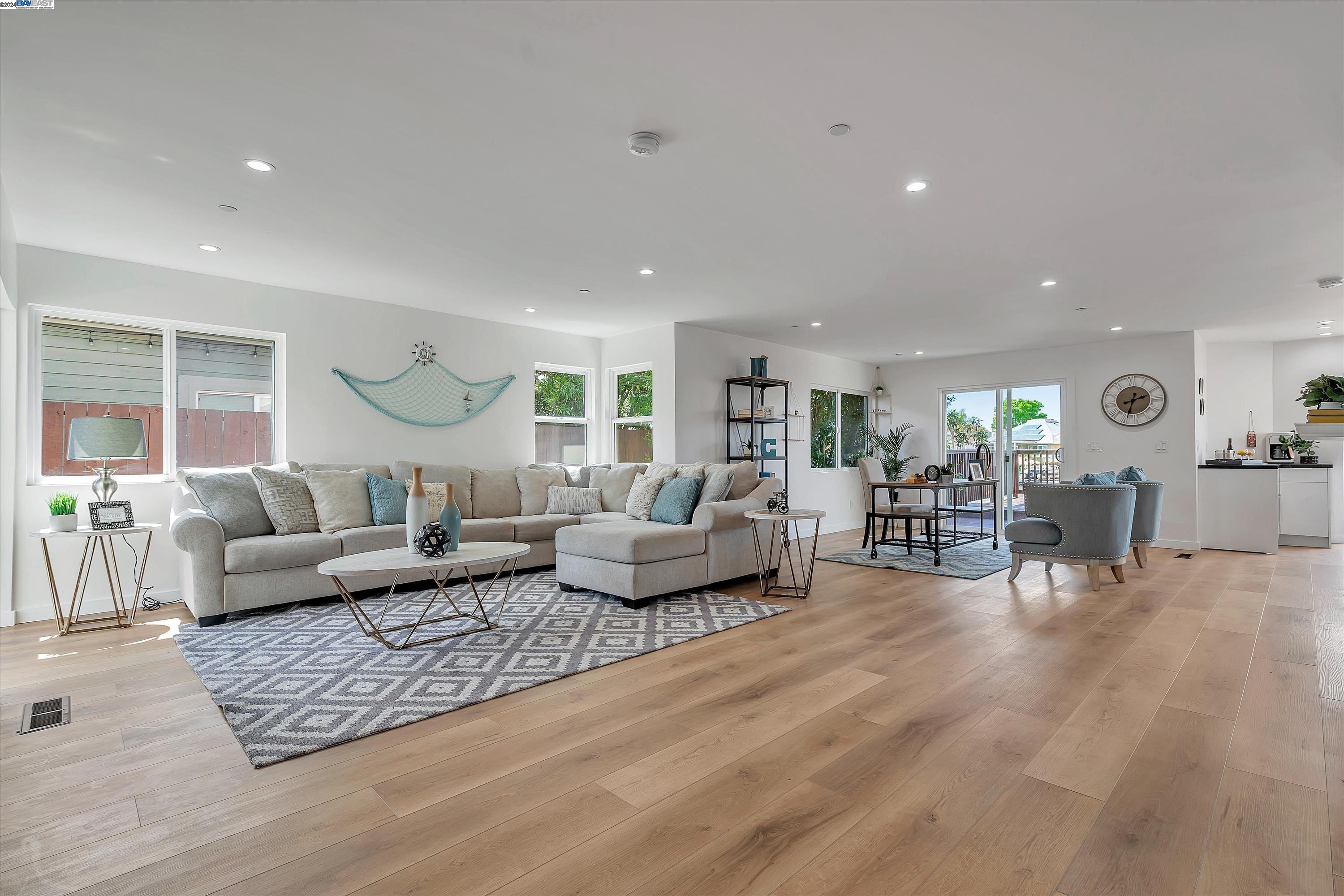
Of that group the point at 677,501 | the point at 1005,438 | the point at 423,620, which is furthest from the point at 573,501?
the point at 1005,438

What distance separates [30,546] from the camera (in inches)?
158

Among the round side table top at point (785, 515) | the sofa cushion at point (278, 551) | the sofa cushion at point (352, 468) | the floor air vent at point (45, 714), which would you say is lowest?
the floor air vent at point (45, 714)

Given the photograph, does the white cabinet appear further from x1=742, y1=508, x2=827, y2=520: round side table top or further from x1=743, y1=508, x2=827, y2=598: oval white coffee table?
x1=742, y1=508, x2=827, y2=520: round side table top

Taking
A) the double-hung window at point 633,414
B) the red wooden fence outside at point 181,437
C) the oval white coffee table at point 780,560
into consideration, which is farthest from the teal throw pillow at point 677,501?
the red wooden fence outside at point 181,437

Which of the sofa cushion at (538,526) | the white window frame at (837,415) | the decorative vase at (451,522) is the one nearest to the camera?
the decorative vase at (451,522)

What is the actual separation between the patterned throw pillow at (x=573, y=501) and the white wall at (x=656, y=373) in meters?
0.82

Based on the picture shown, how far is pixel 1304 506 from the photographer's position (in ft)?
22.4

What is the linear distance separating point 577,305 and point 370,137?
3.06 meters

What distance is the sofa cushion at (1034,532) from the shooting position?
4.79 meters

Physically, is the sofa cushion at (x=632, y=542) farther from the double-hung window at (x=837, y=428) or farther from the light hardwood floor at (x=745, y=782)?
the double-hung window at (x=837, y=428)

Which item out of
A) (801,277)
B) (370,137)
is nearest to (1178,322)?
(801,277)

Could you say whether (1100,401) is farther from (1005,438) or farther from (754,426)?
(754,426)

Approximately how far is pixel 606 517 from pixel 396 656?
8.44 feet

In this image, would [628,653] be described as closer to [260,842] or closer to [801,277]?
[260,842]
